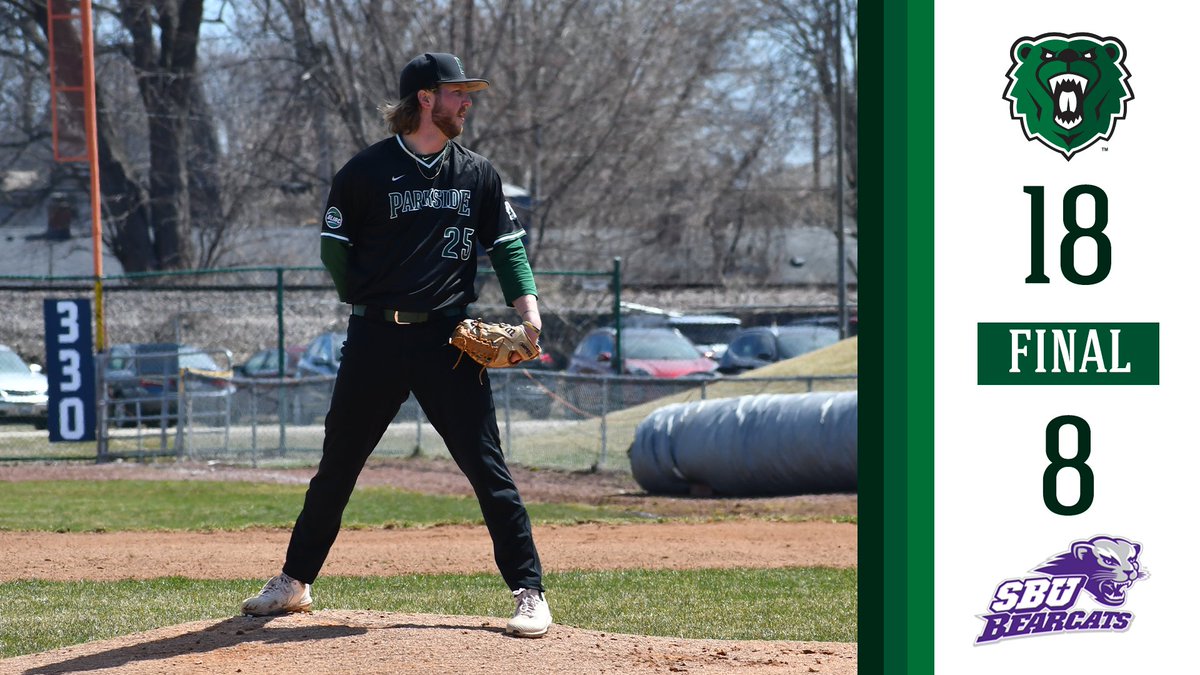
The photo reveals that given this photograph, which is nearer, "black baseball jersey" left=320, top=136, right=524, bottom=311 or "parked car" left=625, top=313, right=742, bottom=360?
"black baseball jersey" left=320, top=136, right=524, bottom=311

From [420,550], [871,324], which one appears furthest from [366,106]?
[871,324]

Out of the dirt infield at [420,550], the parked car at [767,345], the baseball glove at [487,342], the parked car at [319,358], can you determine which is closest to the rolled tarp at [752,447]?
the dirt infield at [420,550]

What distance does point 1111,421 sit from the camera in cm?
311

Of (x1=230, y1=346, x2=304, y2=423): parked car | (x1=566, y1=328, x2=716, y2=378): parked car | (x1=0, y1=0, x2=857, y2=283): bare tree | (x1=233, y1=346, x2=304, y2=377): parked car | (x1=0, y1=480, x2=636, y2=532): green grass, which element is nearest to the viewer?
(x1=0, y1=480, x2=636, y2=532): green grass

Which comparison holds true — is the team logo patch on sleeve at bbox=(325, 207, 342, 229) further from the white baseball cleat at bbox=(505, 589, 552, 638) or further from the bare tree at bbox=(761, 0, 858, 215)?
the bare tree at bbox=(761, 0, 858, 215)

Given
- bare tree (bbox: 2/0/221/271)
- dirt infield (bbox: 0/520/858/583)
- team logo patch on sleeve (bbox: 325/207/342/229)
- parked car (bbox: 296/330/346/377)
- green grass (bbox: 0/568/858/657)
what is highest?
bare tree (bbox: 2/0/221/271)

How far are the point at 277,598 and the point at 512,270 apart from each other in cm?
148

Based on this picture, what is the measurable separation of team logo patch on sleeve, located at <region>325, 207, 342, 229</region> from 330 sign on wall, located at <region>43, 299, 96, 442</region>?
496 inches

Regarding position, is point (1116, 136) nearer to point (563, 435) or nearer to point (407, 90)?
point (407, 90)

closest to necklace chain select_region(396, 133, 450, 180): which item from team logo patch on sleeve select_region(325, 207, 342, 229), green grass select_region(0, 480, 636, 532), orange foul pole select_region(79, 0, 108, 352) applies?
team logo patch on sleeve select_region(325, 207, 342, 229)

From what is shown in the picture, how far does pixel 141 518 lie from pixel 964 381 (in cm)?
933

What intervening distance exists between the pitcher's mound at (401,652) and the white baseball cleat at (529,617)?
0.03 meters

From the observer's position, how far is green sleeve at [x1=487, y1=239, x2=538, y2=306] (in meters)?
5.11

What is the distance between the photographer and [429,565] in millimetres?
8219
